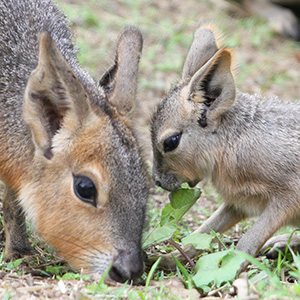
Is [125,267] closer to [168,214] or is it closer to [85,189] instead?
[85,189]

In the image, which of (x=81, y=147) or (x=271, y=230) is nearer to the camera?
(x=81, y=147)

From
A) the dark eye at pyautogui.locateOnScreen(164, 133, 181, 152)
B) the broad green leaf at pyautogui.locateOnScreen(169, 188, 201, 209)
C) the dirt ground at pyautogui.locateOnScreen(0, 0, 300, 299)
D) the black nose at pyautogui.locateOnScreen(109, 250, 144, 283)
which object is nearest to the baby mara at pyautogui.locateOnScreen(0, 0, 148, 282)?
the black nose at pyautogui.locateOnScreen(109, 250, 144, 283)

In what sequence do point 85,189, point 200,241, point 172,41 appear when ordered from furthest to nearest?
point 172,41, point 200,241, point 85,189

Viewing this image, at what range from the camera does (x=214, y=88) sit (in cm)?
501

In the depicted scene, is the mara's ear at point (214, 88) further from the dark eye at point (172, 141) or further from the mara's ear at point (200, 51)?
the mara's ear at point (200, 51)

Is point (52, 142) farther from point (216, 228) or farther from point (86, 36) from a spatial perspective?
point (86, 36)

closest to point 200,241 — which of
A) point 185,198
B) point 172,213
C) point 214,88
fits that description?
point 172,213

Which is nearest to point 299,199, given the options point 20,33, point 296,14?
point 20,33

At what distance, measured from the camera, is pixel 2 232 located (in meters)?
5.48

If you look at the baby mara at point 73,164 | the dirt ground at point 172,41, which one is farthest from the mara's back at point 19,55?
the dirt ground at point 172,41

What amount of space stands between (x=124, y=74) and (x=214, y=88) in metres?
0.77

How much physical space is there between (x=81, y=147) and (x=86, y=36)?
5.92m

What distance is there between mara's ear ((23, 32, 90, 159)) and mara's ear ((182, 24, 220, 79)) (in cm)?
156

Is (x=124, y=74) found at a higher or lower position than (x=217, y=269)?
higher
